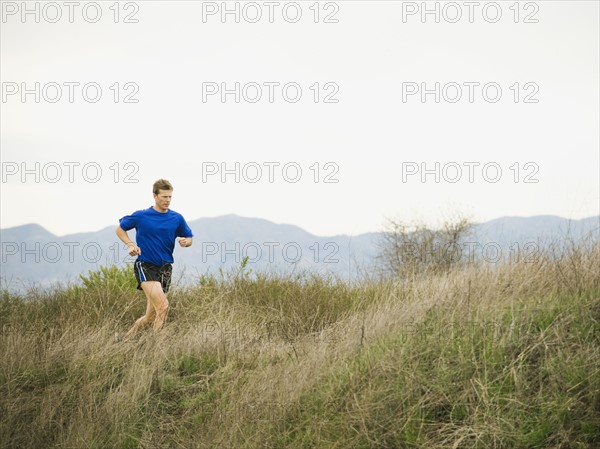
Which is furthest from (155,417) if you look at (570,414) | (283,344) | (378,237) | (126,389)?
(378,237)

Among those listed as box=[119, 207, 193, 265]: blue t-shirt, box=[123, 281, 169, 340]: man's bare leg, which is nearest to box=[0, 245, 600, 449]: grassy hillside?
box=[123, 281, 169, 340]: man's bare leg

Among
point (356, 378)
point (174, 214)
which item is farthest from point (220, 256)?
point (356, 378)

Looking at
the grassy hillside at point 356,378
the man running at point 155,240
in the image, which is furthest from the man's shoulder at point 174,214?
the grassy hillside at point 356,378

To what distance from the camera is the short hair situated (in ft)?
31.8

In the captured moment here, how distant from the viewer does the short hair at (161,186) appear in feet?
31.8

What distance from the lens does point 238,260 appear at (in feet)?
43.7

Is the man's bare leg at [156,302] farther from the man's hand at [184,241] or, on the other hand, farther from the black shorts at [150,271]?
the man's hand at [184,241]

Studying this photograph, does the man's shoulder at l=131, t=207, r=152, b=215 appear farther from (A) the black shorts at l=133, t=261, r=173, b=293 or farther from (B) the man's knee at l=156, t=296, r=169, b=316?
(B) the man's knee at l=156, t=296, r=169, b=316

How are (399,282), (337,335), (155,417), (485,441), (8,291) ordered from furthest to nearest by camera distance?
(8,291)
(399,282)
(337,335)
(155,417)
(485,441)

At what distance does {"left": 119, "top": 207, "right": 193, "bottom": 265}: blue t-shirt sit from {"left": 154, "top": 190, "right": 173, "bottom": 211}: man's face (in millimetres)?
109

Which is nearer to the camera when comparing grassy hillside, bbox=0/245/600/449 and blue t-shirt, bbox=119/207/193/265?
grassy hillside, bbox=0/245/600/449

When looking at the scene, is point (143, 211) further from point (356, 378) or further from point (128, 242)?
point (356, 378)

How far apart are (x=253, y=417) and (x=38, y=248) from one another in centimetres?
649

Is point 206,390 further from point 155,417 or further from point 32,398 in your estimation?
point 32,398
